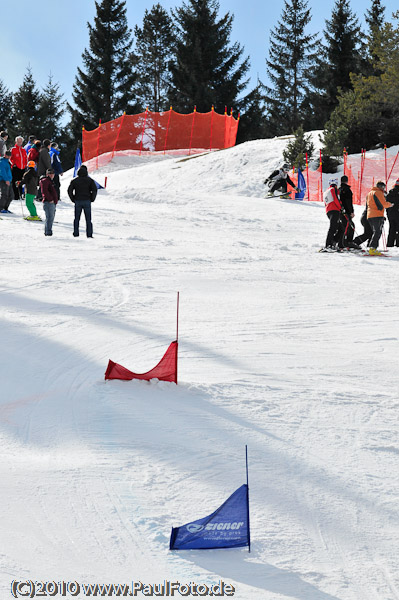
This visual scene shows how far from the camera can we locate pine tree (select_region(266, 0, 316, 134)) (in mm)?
47906

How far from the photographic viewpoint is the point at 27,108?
48.7 meters

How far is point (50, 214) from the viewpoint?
1327 cm

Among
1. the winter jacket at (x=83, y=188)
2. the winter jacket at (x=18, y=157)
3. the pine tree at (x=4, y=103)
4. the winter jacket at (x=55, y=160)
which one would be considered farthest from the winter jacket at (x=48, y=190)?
the pine tree at (x=4, y=103)

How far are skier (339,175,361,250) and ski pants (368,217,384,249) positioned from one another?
0.43m

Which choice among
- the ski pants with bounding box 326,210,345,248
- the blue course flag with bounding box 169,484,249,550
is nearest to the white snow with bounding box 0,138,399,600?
the blue course flag with bounding box 169,484,249,550

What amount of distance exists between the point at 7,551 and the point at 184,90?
4479 cm

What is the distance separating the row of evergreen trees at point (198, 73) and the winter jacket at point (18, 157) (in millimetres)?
28975

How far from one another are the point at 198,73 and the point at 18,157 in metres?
31.2

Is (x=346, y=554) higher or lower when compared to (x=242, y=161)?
lower

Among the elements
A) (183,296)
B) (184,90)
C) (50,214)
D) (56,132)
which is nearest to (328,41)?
(184,90)

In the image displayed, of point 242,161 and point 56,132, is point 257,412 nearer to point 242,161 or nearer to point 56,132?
point 242,161

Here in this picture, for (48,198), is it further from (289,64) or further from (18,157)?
(289,64)

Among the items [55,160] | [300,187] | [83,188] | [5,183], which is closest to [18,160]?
[55,160]

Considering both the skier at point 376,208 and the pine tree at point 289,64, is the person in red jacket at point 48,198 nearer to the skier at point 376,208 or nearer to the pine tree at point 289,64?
the skier at point 376,208
